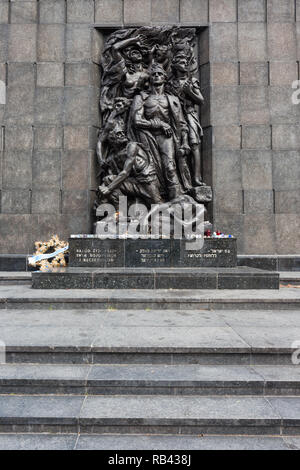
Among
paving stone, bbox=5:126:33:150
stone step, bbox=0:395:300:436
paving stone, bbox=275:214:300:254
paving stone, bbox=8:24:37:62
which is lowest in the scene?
stone step, bbox=0:395:300:436

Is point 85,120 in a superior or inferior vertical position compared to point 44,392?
superior

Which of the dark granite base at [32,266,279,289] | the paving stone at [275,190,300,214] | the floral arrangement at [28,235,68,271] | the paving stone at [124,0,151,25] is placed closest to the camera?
the dark granite base at [32,266,279,289]

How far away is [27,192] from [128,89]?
18.8ft

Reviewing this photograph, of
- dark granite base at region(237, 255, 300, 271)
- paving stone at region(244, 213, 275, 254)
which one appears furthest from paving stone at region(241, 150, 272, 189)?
dark granite base at region(237, 255, 300, 271)

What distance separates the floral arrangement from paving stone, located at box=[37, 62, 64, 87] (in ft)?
20.1

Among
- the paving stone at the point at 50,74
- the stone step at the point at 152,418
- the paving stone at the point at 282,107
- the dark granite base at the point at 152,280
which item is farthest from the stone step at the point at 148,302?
the paving stone at the point at 50,74

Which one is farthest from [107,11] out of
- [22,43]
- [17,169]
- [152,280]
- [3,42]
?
[152,280]

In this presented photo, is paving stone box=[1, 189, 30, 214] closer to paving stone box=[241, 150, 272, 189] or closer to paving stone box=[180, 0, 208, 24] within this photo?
paving stone box=[241, 150, 272, 189]

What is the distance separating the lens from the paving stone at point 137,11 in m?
13.3

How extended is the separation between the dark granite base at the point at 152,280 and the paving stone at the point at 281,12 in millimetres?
10736

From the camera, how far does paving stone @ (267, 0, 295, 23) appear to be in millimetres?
13188
